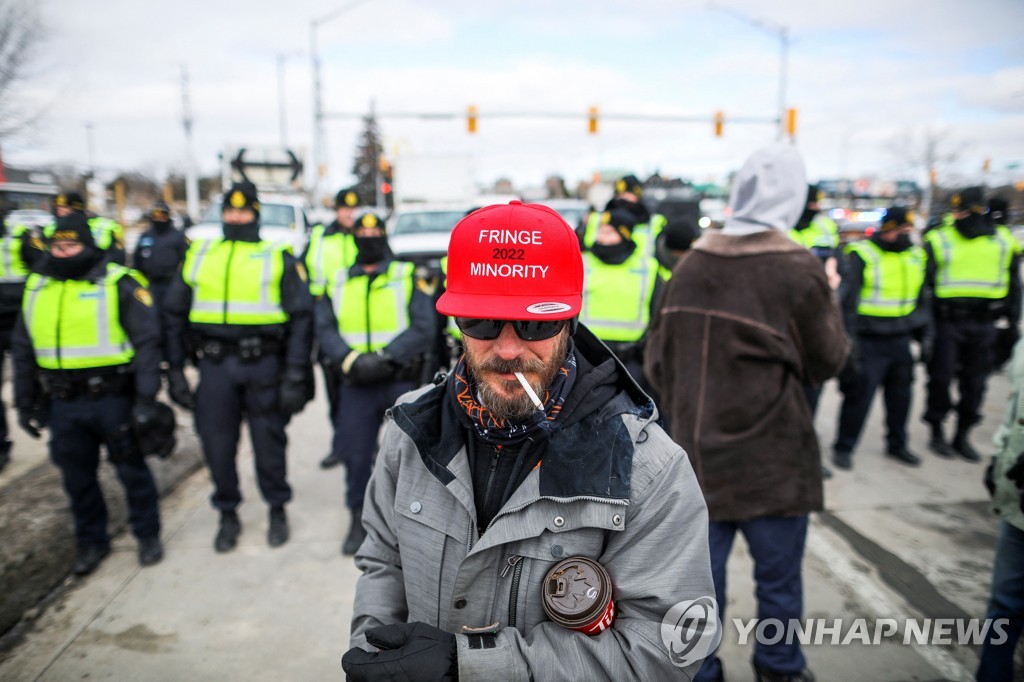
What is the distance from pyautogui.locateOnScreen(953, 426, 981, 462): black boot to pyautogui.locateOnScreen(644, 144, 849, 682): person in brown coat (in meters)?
3.92

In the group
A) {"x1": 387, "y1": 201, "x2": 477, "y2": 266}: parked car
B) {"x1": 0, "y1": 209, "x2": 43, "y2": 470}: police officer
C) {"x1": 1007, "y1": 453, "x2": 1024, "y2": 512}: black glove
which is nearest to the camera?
{"x1": 1007, "y1": 453, "x2": 1024, "y2": 512}: black glove

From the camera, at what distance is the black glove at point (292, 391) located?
3.90 m

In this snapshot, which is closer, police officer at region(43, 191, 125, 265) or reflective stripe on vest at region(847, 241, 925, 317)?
reflective stripe on vest at region(847, 241, 925, 317)

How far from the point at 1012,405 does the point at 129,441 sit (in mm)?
4459

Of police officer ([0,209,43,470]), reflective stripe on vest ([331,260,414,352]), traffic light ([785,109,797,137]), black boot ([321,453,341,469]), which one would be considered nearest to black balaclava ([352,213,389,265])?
reflective stripe on vest ([331,260,414,352])

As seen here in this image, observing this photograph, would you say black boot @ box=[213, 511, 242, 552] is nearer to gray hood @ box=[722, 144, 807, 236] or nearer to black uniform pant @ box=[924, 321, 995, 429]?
gray hood @ box=[722, 144, 807, 236]

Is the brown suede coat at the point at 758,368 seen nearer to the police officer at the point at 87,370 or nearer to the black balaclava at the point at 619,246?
the black balaclava at the point at 619,246

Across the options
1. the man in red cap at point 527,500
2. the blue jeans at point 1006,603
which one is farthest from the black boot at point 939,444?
the man in red cap at point 527,500

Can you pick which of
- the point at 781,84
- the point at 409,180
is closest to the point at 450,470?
the point at 409,180

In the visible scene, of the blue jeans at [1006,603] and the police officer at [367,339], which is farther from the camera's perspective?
the police officer at [367,339]

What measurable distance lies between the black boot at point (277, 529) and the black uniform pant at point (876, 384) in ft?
14.5

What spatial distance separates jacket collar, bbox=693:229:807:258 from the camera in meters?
2.44

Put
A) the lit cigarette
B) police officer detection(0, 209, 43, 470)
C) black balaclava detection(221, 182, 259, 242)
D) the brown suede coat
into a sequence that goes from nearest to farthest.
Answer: the lit cigarette
the brown suede coat
black balaclava detection(221, 182, 259, 242)
police officer detection(0, 209, 43, 470)

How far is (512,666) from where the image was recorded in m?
1.27
